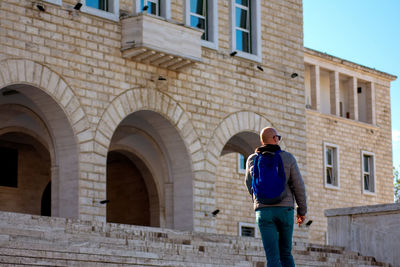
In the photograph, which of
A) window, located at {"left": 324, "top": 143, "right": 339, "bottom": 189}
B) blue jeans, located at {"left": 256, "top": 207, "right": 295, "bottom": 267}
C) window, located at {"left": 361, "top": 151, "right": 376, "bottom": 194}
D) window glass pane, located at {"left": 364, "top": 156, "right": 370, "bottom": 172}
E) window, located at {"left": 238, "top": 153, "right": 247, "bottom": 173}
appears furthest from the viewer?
window glass pane, located at {"left": 364, "top": 156, "right": 370, "bottom": 172}

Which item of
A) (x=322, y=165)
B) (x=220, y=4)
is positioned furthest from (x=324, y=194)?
(x=220, y=4)

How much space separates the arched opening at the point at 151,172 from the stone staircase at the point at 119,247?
4058mm

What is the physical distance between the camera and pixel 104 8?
18766 mm

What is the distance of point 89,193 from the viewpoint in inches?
698

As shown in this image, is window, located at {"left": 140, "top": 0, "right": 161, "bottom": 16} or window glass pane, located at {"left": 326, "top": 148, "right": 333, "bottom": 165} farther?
window glass pane, located at {"left": 326, "top": 148, "right": 333, "bottom": 165}

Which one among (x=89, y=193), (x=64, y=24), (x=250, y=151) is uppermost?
(x=64, y=24)

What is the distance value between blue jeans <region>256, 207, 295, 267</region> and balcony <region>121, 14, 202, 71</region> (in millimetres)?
10466

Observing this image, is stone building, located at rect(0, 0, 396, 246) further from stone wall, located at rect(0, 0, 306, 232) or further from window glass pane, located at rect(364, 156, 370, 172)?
window glass pane, located at rect(364, 156, 370, 172)

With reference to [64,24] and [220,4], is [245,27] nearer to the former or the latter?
[220,4]

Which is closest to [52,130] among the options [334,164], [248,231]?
[248,231]

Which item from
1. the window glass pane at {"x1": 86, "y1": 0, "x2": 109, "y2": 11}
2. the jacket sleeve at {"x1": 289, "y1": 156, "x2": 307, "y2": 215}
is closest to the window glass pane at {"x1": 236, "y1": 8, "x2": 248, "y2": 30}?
the window glass pane at {"x1": 86, "y1": 0, "x2": 109, "y2": 11}

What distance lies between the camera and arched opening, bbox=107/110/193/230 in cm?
2016

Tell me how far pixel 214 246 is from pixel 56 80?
17.7 feet

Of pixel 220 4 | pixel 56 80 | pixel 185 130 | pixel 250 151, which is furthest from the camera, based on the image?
pixel 250 151
